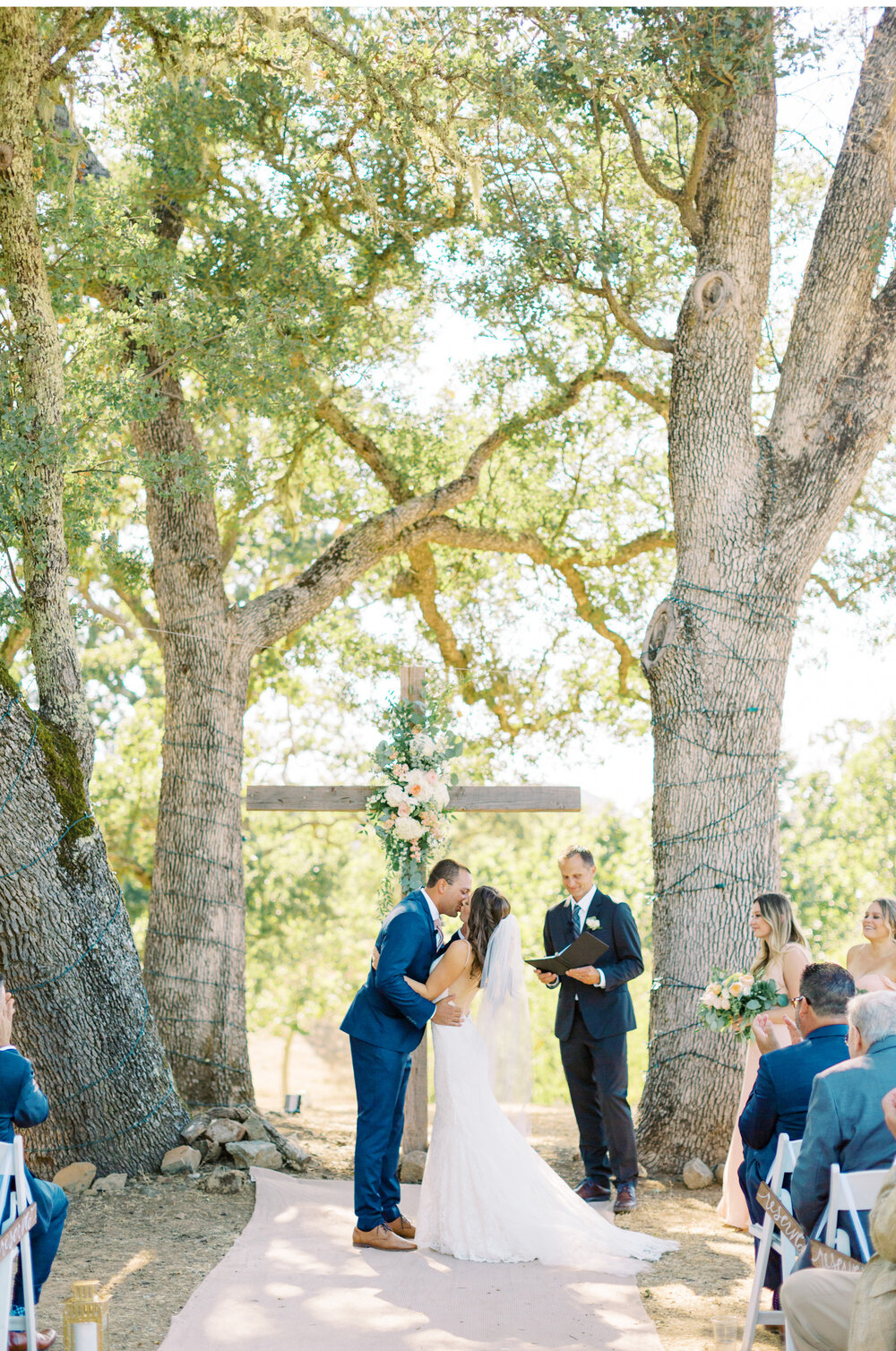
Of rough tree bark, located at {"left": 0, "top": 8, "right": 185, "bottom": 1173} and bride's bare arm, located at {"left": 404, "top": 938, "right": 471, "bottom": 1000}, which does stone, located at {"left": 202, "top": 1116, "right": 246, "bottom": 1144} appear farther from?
bride's bare arm, located at {"left": 404, "top": 938, "right": 471, "bottom": 1000}

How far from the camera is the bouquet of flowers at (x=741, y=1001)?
5.58 metres

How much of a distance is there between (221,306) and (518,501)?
146 inches

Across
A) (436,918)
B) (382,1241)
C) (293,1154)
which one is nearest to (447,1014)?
(436,918)

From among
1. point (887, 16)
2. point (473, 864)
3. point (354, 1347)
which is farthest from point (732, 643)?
point (473, 864)

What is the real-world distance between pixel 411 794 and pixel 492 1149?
2156 millimetres

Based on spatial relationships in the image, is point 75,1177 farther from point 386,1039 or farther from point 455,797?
point 455,797

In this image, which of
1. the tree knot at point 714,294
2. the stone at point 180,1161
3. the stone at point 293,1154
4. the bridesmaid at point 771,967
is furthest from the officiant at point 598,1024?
the tree knot at point 714,294

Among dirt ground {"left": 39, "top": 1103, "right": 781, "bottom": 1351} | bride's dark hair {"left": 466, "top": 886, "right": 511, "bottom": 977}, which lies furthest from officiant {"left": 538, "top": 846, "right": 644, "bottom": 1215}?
bride's dark hair {"left": 466, "top": 886, "right": 511, "bottom": 977}

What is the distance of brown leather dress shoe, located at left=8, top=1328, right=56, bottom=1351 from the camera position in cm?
427

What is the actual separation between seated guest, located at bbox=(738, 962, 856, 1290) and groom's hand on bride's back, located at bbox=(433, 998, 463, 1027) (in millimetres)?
1708

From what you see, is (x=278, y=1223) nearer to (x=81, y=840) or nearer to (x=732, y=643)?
(x=81, y=840)

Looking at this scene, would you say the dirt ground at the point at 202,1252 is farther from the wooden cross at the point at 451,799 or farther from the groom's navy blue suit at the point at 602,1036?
the wooden cross at the point at 451,799

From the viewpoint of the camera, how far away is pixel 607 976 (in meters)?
6.64

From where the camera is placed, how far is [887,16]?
789cm
